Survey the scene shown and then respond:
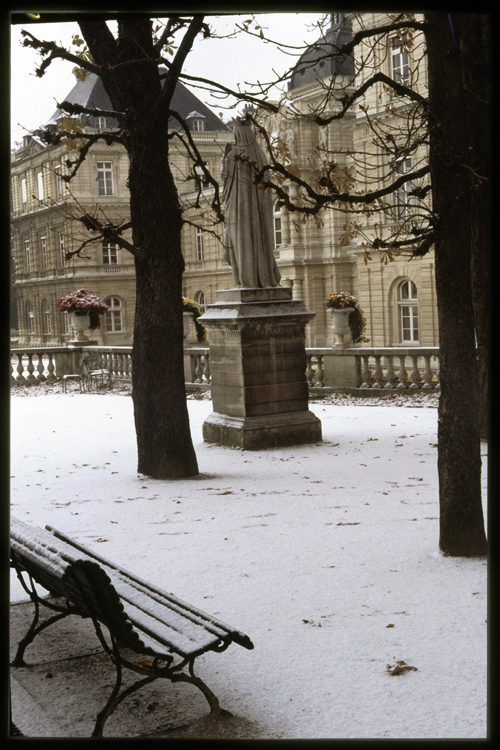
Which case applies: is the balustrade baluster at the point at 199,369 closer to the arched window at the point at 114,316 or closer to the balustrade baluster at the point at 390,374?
the balustrade baluster at the point at 390,374

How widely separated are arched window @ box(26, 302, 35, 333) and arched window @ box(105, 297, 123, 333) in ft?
19.3

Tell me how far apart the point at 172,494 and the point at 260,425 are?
2.41m

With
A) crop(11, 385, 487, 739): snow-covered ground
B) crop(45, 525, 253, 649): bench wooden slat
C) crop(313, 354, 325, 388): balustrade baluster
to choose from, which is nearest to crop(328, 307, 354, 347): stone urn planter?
crop(313, 354, 325, 388): balustrade baluster

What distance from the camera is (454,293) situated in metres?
5.54

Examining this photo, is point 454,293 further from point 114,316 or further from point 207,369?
point 114,316

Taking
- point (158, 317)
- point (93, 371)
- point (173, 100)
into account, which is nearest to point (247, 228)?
point (158, 317)

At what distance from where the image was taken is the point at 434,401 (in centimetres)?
1466

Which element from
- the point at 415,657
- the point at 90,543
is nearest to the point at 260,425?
the point at 90,543

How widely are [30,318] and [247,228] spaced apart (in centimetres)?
4504

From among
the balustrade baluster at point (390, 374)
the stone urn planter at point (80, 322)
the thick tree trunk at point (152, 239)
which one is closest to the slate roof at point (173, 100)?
the stone urn planter at point (80, 322)

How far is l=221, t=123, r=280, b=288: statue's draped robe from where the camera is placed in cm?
1092

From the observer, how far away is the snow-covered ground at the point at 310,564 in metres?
3.92

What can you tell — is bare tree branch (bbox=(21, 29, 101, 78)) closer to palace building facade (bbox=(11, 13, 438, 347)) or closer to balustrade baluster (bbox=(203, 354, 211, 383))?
balustrade baluster (bbox=(203, 354, 211, 383))

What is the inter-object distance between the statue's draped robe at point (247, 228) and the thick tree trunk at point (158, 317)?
5.73ft
